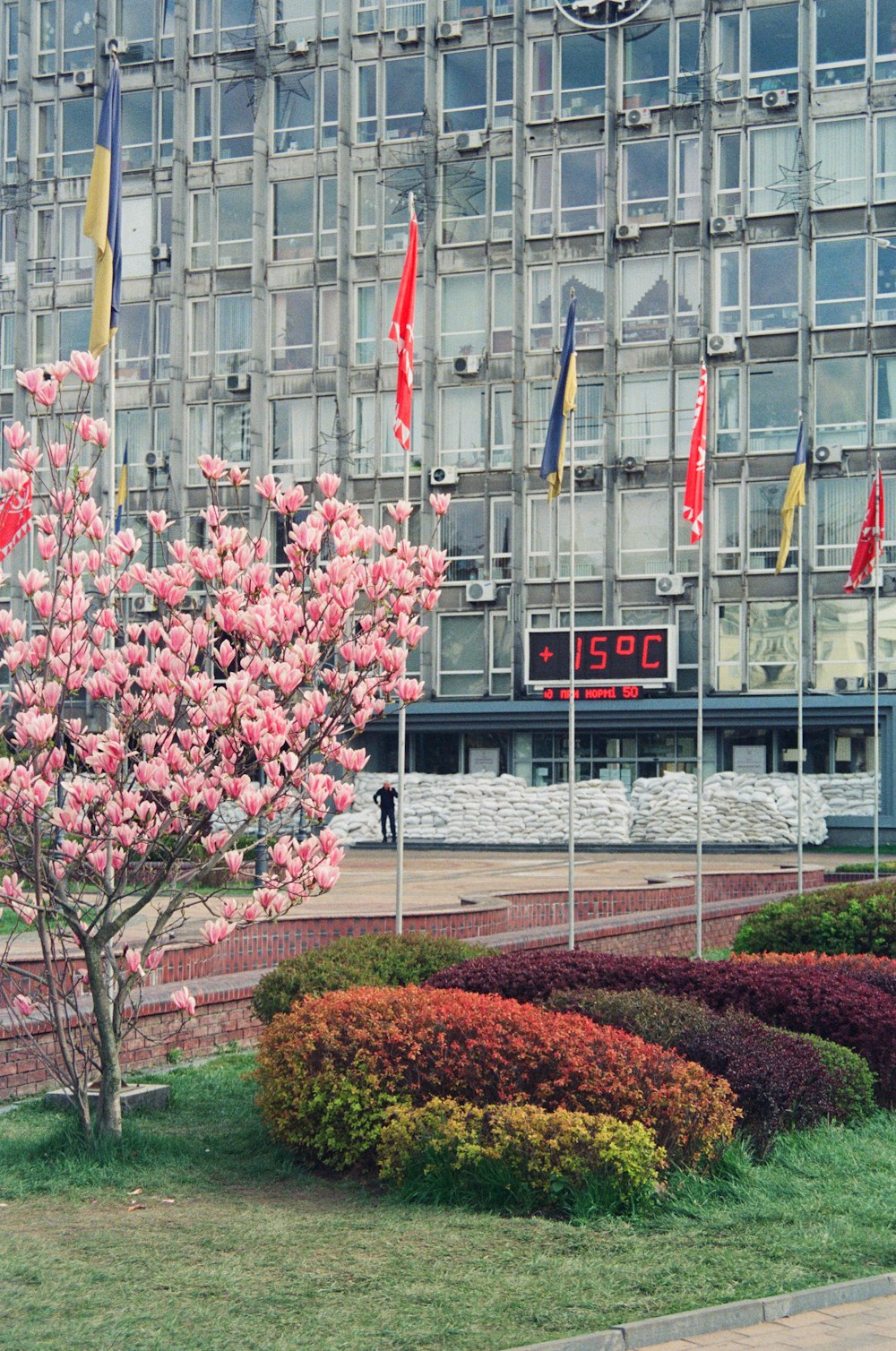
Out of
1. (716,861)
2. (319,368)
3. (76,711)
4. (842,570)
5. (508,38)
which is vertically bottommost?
(716,861)

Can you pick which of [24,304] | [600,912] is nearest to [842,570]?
[600,912]

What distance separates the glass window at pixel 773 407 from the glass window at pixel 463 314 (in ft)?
26.6

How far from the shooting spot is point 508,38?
49375 millimetres

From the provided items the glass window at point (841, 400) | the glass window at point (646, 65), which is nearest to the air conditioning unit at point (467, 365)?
the glass window at point (646, 65)

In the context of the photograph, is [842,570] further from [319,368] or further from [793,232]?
[319,368]

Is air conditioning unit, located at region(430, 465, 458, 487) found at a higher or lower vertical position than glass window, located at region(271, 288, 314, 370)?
lower

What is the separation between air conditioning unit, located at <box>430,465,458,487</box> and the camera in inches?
1877

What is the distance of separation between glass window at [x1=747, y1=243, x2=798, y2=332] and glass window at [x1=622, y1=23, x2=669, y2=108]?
5.59 metres

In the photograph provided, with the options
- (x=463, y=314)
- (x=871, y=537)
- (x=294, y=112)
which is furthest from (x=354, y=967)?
(x=294, y=112)

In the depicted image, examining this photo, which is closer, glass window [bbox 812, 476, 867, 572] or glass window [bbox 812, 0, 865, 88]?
glass window [bbox 812, 476, 867, 572]

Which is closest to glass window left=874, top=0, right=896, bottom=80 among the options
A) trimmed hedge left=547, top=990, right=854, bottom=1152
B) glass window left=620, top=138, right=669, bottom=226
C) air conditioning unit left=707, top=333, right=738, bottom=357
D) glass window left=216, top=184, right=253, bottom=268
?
glass window left=620, top=138, right=669, bottom=226

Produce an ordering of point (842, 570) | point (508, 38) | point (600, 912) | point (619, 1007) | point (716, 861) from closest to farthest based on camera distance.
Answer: point (619, 1007) < point (600, 912) < point (716, 861) < point (842, 570) < point (508, 38)

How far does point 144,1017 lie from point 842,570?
35081 mm

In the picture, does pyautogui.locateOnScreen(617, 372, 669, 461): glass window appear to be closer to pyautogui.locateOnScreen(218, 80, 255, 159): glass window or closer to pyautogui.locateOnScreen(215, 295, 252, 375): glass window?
pyautogui.locateOnScreen(215, 295, 252, 375): glass window
